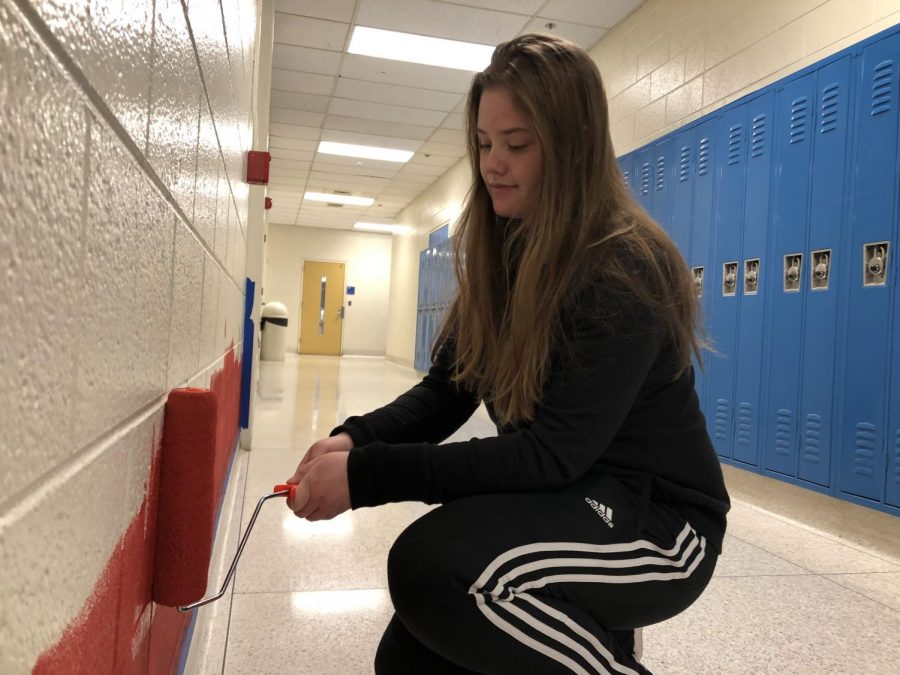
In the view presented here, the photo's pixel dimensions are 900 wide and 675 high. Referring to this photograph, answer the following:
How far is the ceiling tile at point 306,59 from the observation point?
5.23 m

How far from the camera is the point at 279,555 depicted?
1.94m

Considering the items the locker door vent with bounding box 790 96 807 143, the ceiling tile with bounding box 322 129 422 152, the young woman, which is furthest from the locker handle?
the ceiling tile with bounding box 322 129 422 152

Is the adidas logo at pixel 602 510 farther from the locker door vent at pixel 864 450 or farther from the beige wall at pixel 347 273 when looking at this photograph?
the beige wall at pixel 347 273

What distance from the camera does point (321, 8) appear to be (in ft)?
14.9

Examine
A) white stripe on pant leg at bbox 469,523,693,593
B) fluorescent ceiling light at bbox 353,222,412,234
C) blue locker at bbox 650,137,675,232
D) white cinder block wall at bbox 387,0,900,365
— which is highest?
fluorescent ceiling light at bbox 353,222,412,234

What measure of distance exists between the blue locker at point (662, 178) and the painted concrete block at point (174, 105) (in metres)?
3.17

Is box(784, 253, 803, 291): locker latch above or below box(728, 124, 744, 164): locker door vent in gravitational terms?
below

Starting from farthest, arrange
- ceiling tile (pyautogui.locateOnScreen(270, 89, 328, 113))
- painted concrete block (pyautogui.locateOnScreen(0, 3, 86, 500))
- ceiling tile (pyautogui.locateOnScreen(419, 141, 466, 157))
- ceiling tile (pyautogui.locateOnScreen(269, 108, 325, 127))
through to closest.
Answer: ceiling tile (pyautogui.locateOnScreen(419, 141, 466, 157))
ceiling tile (pyautogui.locateOnScreen(269, 108, 325, 127))
ceiling tile (pyautogui.locateOnScreen(270, 89, 328, 113))
painted concrete block (pyautogui.locateOnScreen(0, 3, 86, 500))

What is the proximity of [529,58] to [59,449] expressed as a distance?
0.89m

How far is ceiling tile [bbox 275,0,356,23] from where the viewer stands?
4.46 meters

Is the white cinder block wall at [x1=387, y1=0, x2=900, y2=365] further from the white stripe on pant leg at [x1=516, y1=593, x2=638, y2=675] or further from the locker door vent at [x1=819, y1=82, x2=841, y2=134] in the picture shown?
the white stripe on pant leg at [x1=516, y1=593, x2=638, y2=675]

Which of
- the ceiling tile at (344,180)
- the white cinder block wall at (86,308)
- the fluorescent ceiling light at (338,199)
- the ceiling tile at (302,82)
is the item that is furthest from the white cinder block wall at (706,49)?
the fluorescent ceiling light at (338,199)

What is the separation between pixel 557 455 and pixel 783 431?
2205 millimetres

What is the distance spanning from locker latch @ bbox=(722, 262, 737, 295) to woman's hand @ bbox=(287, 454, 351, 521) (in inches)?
103
